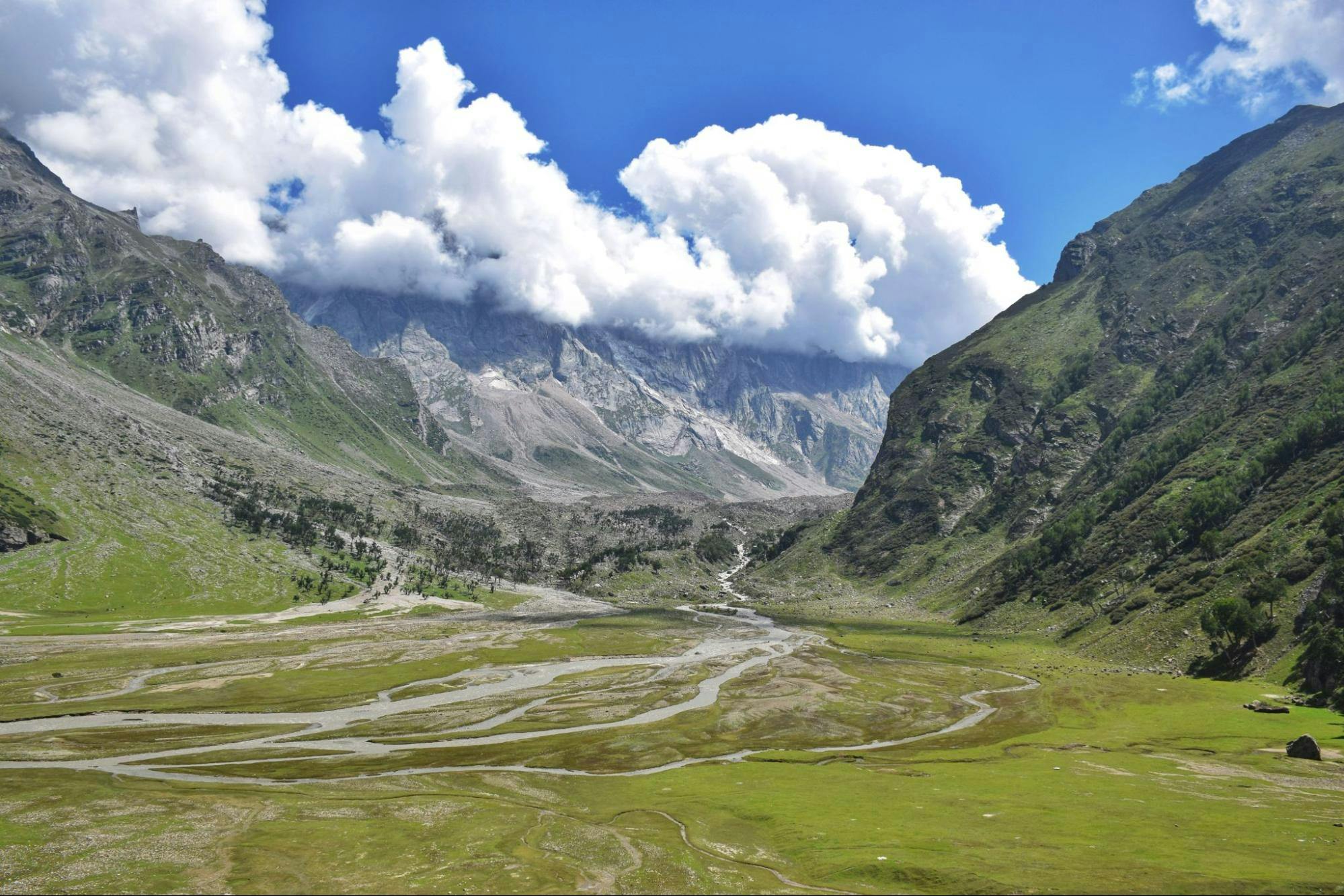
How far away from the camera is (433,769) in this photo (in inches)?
3659

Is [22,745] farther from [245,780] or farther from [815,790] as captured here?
[815,790]

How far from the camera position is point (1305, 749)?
264 ft

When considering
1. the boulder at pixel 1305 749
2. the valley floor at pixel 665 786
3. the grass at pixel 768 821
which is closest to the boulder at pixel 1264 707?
the grass at pixel 768 821

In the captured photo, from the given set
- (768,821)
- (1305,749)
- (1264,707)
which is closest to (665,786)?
(768,821)

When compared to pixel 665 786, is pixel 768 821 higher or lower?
higher

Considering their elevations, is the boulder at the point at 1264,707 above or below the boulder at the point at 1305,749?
below

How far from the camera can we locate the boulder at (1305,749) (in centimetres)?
7994

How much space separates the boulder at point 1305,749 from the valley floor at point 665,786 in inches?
48.8

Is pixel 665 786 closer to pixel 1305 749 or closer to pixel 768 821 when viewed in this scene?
pixel 768 821

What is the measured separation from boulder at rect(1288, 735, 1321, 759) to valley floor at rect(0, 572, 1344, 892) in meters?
1.24

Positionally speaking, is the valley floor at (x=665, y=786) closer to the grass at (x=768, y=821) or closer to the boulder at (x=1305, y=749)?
the grass at (x=768, y=821)

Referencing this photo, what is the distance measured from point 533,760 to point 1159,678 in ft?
410

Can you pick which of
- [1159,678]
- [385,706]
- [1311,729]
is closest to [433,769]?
[385,706]

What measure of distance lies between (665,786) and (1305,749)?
70239 millimetres
